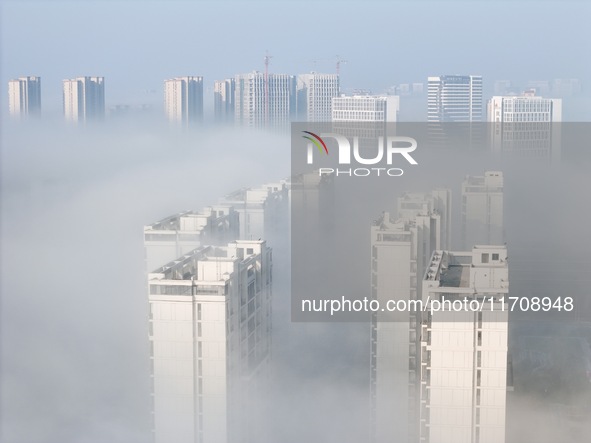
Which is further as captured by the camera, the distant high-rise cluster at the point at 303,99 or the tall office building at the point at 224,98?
the tall office building at the point at 224,98

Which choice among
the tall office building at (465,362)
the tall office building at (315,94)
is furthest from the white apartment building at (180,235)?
the tall office building at (465,362)

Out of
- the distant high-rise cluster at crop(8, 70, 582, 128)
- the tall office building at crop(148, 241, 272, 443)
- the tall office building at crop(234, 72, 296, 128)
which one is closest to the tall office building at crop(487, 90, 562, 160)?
the distant high-rise cluster at crop(8, 70, 582, 128)

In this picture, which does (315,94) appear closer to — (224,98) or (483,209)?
(224,98)

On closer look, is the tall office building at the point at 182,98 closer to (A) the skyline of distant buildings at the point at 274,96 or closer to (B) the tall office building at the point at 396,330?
(A) the skyline of distant buildings at the point at 274,96

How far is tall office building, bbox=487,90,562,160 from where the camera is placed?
4.29 meters

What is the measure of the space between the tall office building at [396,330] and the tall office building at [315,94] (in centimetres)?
59

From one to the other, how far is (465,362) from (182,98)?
1.97 m

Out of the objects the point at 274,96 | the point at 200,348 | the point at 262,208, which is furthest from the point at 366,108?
the point at 200,348

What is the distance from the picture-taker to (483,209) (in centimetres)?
442

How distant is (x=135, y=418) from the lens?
3.60m

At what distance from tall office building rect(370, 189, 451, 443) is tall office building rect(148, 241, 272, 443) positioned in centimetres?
53

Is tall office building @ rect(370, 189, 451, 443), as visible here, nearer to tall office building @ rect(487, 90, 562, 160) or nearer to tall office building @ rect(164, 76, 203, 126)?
tall office building @ rect(487, 90, 562, 160)

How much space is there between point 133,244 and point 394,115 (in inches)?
50.2

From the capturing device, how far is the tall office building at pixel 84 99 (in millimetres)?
4250
